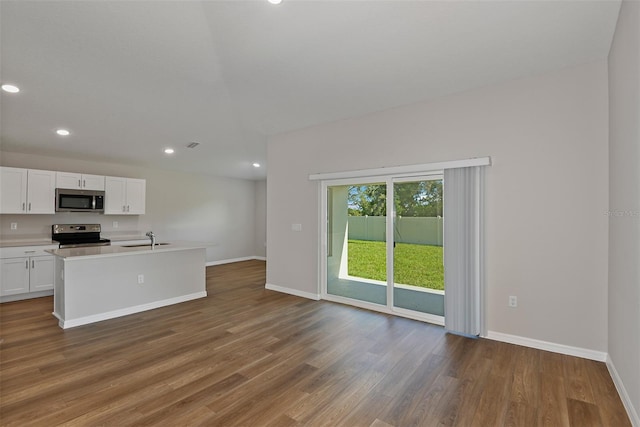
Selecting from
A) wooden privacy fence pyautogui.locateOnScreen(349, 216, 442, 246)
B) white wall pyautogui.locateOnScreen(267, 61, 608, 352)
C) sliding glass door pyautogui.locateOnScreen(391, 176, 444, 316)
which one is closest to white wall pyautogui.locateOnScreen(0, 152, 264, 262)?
wooden privacy fence pyautogui.locateOnScreen(349, 216, 442, 246)

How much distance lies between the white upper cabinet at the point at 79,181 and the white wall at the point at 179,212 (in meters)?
0.57

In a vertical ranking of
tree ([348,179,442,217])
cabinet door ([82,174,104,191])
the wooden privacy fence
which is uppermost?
cabinet door ([82,174,104,191])

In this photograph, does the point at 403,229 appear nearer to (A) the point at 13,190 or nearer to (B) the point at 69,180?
(B) the point at 69,180

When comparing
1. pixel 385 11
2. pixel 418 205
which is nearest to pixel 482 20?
pixel 385 11

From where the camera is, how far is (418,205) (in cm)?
397

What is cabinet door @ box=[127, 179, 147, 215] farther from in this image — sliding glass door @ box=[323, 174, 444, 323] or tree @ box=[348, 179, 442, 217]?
tree @ box=[348, 179, 442, 217]

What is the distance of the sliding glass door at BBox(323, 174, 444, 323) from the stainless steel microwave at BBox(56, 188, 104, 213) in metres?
4.54

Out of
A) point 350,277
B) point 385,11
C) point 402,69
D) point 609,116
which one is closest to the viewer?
point 385,11

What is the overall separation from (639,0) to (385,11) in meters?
1.53

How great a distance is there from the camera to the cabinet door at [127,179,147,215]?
643 cm

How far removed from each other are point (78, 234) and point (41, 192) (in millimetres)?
1057

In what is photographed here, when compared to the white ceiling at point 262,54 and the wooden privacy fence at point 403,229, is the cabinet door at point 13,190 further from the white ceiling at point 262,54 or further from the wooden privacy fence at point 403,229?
the wooden privacy fence at point 403,229

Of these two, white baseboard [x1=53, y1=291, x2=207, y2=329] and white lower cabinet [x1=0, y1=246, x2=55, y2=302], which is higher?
white lower cabinet [x1=0, y1=246, x2=55, y2=302]

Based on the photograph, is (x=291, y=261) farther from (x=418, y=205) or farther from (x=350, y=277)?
(x=418, y=205)
